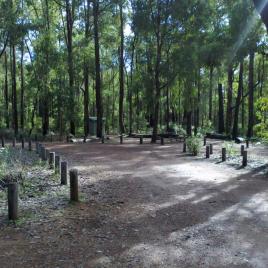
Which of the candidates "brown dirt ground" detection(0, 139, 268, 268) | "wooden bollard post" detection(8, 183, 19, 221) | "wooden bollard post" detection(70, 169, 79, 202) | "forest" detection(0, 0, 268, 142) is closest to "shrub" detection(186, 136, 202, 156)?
"brown dirt ground" detection(0, 139, 268, 268)

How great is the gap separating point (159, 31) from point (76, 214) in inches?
849

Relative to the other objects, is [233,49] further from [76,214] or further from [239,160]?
[76,214]

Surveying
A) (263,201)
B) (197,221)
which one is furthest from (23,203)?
(263,201)

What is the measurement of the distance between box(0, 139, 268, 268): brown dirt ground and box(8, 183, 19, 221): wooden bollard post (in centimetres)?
36

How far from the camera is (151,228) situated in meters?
7.11

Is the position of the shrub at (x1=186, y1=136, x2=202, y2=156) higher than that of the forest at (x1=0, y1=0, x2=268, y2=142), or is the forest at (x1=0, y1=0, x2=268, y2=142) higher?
the forest at (x1=0, y1=0, x2=268, y2=142)

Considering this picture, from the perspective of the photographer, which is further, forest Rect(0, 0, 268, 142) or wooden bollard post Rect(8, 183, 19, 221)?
forest Rect(0, 0, 268, 142)

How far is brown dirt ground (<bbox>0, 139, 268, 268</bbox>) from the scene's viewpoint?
5.68 meters

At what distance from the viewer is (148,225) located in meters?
7.29

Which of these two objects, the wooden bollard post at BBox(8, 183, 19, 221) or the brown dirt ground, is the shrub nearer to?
the brown dirt ground

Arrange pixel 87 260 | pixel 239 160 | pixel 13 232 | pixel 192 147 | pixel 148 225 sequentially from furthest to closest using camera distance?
pixel 192 147
pixel 239 160
pixel 148 225
pixel 13 232
pixel 87 260

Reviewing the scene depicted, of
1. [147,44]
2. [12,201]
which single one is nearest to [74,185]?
[12,201]

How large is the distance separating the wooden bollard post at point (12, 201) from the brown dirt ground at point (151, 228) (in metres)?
0.36

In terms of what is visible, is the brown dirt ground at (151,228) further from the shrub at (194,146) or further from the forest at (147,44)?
the forest at (147,44)
